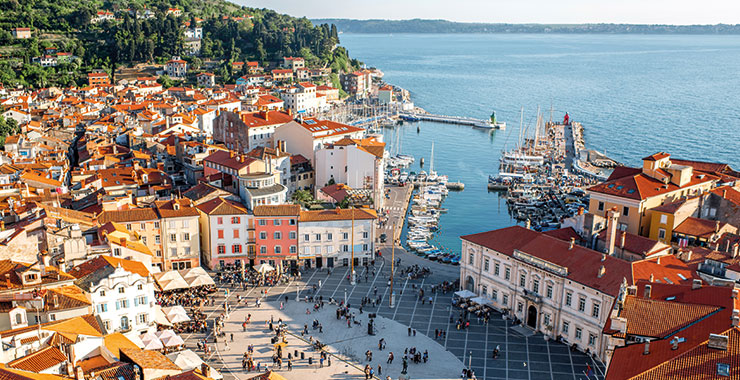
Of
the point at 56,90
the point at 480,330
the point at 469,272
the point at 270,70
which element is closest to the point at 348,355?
the point at 480,330

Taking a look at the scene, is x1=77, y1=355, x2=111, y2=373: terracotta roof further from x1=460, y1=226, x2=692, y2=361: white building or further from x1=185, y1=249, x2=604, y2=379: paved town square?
x1=460, y1=226, x2=692, y2=361: white building

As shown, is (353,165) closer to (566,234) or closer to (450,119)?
(566,234)

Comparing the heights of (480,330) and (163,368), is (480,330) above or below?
below

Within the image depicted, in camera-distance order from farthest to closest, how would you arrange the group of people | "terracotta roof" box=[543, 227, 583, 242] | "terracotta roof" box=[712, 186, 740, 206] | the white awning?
"terracotta roof" box=[712, 186, 740, 206], "terracotta roof" box=[543, 227, 583, 242], the white awning, the group of people

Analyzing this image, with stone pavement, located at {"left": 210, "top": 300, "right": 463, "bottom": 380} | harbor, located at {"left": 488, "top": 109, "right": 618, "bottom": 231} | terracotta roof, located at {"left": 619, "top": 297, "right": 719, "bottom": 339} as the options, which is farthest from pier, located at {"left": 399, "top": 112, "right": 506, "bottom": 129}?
terracotta roof, located at {"left": 619, "top": 297, "right": 719, "bottom": 339}

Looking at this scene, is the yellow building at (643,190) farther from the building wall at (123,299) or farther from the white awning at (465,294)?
the building wall at (123,299)

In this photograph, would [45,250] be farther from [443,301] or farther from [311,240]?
[443,301]
